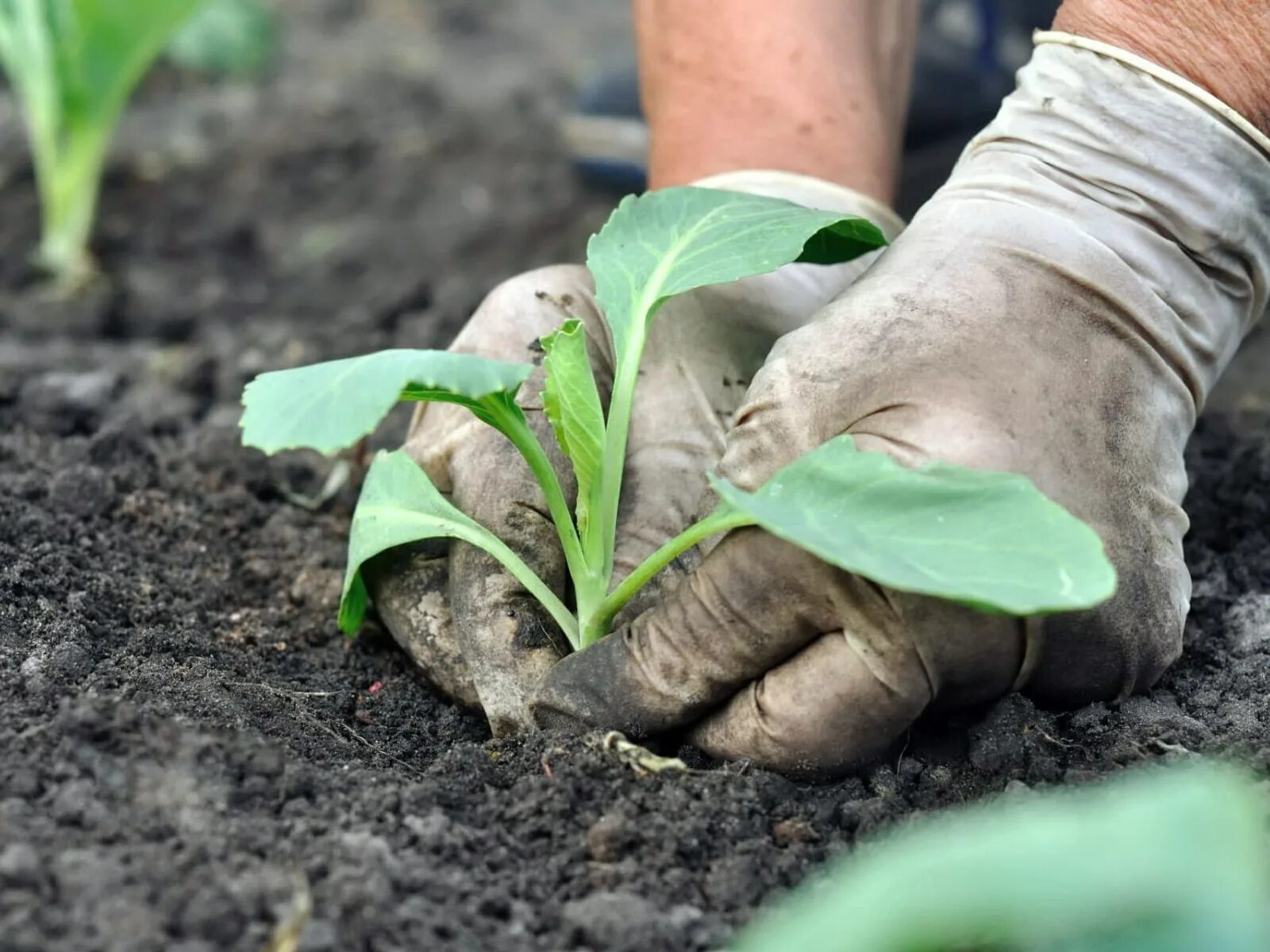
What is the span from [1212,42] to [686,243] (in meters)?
0.63

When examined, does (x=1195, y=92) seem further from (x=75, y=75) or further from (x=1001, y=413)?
(x=75, y=75)

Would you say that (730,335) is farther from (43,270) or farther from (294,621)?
(43,270)

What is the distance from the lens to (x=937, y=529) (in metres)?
1.11

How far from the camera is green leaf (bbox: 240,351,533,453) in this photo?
3.73 feet

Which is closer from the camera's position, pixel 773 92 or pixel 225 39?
pixel 773 92

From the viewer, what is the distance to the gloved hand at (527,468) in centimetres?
146

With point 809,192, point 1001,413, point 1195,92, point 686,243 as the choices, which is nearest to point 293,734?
point 686,243

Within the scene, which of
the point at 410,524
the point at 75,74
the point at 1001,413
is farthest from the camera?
the point at 75,74

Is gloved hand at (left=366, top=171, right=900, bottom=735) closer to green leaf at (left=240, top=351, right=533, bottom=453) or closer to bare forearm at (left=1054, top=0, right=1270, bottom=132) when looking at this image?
green leaf at (left=240, top=351, right=533, bottom=453)

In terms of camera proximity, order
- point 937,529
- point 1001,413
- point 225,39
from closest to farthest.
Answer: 1. point 937,529
2. point 1001,413
3. point 225,39

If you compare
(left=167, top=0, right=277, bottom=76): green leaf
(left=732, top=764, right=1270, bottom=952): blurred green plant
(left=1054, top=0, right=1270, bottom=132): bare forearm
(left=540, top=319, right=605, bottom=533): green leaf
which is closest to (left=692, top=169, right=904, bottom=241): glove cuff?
(left=1054, top=0, right=1270, bottom=132): bare forearm

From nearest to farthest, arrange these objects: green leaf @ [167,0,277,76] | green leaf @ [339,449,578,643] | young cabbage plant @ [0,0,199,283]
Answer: green leaf @ [339,449,578,643] → young cabbage plant @ [0,0,199,283] → green leaf @ [167,0,277,76]

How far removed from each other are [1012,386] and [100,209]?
2.94 metres

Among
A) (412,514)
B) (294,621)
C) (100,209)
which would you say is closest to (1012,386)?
(412,514)
